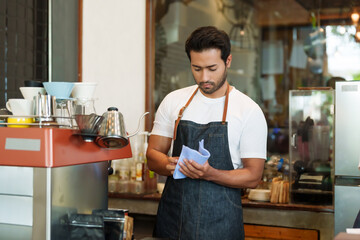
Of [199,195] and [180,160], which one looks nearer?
[180,160]

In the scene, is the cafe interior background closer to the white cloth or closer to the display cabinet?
the display cabinet

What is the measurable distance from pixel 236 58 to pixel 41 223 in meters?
3.20

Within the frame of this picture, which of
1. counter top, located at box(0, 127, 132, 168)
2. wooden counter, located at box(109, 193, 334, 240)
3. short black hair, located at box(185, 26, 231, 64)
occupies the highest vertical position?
short black hair, located at box(185, 26, 231, 64)

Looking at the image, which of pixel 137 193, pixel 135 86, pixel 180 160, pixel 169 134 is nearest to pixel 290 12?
pixel 135 86

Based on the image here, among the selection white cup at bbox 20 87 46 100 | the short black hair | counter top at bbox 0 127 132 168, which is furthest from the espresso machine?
the short black hair

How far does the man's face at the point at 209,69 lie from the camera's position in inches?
89.1

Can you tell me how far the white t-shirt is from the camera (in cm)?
231

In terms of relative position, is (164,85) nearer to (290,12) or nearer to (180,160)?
(290,12)

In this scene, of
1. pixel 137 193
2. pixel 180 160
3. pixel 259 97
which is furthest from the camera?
pixel 259 97

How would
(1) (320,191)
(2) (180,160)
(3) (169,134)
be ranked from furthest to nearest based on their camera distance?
1. (1) (320,191)
2. (3) (169,134)
3. (2) (180,160)

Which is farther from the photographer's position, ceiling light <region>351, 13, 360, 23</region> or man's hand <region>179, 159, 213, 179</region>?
ceiling light <region>351, 13, 360, 23</region>

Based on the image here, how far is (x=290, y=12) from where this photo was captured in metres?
4.67

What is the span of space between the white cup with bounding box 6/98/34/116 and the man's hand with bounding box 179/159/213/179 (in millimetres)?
664

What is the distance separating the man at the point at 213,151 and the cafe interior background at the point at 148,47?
5.51 feet
